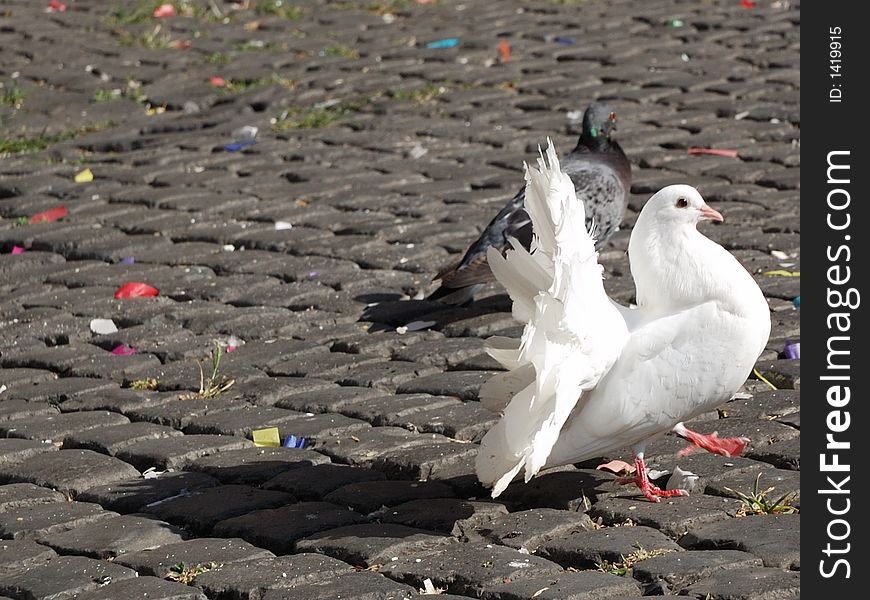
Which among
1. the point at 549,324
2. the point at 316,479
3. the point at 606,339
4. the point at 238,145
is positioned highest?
the point at 549,324

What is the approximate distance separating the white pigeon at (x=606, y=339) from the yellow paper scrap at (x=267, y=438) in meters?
0.94

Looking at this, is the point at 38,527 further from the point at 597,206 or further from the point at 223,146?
the point at 223,146

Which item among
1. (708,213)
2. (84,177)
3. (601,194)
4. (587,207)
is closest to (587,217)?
(587,207)

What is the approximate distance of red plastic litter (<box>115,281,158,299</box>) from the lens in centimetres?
643

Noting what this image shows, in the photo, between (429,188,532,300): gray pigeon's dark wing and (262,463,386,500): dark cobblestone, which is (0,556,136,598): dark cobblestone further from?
(429,188,532,300): gray pigeon's dark wing

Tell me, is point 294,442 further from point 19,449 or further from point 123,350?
point 123,350

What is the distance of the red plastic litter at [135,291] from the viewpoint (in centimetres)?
643

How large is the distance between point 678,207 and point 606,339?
543 millimetres

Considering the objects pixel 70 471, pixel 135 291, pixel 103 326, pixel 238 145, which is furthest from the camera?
pixel 238 145

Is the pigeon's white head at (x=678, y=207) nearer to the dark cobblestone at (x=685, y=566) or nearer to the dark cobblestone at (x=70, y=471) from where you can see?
the dark cobblestone at (x=685, y=566)

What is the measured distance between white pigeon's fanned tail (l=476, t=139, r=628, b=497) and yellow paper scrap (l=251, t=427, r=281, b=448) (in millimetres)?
1072

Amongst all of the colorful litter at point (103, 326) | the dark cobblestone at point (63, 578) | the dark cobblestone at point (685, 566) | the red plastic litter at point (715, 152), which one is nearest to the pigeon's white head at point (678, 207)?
the dark cobblestone at point (685, 566)

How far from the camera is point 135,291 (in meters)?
6.44
